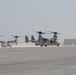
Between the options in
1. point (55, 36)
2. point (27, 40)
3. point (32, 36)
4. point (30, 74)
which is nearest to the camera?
point (30, 74)

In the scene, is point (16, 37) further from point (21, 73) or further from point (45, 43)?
point (21, 73)

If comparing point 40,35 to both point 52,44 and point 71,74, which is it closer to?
point 52,44

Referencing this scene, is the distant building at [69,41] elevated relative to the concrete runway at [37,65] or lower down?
elevated

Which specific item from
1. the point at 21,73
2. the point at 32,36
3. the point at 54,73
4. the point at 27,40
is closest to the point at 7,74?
the point at 21,73

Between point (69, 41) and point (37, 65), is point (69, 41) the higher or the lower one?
the higher one

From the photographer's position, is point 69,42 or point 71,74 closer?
point 71,74

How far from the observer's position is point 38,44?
11231 cm

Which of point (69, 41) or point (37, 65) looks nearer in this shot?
point (37, 65)

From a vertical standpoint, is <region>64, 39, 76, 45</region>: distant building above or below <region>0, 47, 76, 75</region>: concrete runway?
above

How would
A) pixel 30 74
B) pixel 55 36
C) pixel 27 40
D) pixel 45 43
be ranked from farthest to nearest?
pixel 27 40 → pixel 55 36 → pixel 45 43 → pixel 30 74

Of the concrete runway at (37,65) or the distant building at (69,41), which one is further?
the distant building at (69,41)

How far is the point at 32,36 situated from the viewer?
149 metres

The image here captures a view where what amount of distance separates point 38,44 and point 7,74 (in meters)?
98.2

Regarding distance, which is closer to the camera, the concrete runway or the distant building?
the concrete runway
